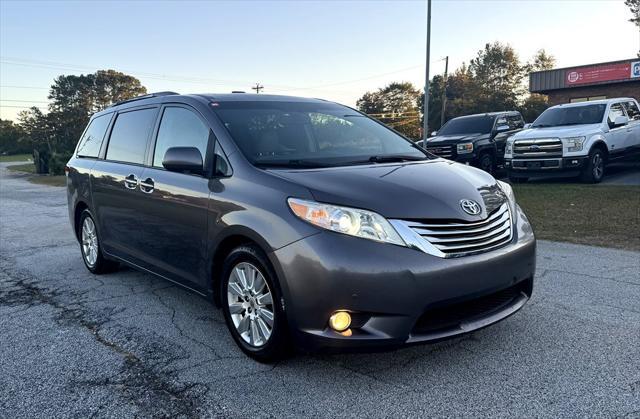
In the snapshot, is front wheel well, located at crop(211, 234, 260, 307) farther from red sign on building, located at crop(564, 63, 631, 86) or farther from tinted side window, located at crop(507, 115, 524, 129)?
red sign on building, located at crop(564, 63, 631, 86)

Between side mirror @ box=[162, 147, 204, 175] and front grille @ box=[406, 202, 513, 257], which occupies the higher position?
side mirror @ box=[162, 147, 204, 175]

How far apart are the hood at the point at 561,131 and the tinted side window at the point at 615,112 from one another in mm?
693

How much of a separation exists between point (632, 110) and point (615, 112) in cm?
116

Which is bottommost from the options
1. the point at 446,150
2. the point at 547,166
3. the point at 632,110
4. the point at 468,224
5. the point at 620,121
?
the point at 468,224

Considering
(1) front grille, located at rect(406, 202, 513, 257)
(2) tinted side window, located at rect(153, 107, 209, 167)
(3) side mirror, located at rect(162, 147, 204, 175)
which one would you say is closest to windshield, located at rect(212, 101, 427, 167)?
(2) tinted side window, located at rect(153, 107, 209, 167)

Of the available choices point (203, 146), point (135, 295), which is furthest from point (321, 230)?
point (135, 295)

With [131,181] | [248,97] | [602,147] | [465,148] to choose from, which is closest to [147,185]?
[131,181]

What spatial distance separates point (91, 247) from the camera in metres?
5.83

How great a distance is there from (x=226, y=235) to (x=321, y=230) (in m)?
0.84

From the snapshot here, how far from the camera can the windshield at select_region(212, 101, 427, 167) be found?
3.73 m

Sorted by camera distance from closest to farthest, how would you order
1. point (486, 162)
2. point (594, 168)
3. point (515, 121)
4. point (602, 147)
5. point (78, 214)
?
point (78, 214), point (594, 168), point (602, 147), point (486, 162), point (515, 121)

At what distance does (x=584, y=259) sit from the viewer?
5828mm

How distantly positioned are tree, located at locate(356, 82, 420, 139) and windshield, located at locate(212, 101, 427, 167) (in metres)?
70.6

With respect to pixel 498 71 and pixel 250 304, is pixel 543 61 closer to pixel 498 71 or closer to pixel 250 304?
pixel 498 71
